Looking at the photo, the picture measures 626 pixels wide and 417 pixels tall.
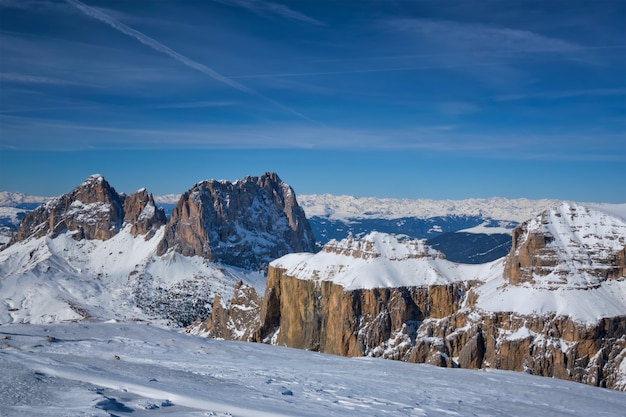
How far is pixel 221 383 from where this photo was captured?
72.3 feet

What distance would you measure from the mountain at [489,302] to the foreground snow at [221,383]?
49171 mm

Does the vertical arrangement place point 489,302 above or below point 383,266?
below

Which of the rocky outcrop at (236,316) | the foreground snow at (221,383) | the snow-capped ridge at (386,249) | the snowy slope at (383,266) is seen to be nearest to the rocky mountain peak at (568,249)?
the snowy slope at (383,266)

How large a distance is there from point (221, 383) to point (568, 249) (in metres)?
80.0

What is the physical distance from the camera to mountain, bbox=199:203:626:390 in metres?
77.1

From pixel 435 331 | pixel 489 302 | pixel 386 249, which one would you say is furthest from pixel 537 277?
pixel 386 249

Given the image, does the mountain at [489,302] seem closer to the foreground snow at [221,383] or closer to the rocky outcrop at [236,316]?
the rocky outcrop at [236,316]

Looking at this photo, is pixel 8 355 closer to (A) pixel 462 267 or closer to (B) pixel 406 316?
(B) pixel 406 316

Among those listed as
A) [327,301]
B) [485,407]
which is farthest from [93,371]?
[327,301]

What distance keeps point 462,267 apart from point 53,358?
9467 cm

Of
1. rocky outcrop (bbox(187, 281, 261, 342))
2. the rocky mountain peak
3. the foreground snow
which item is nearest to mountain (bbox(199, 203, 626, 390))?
the rocky mountain peak

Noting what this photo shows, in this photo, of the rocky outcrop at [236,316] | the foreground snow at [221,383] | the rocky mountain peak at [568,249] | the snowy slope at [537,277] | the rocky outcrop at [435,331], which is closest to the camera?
the foreground snow at [221,383]

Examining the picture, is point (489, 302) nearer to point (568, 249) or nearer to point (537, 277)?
point (537, 277)

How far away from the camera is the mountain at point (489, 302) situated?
253 ft
